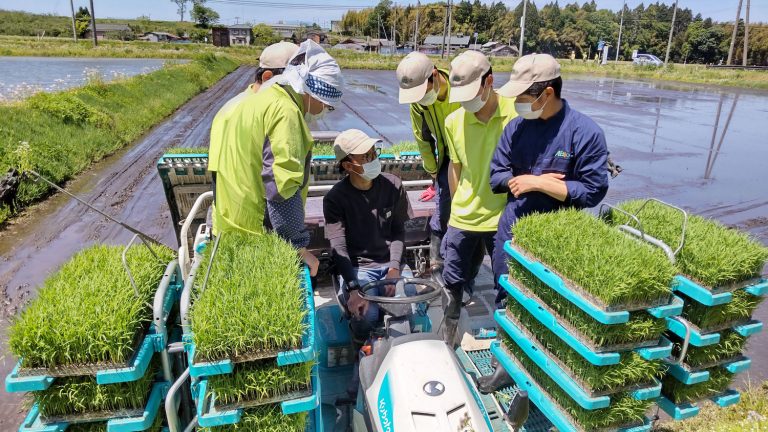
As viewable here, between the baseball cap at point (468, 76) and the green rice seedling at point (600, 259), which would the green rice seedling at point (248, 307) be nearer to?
the green rice seedling at point (600, 259)

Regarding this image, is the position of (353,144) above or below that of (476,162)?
above

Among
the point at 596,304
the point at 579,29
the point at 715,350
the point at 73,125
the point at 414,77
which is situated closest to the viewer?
the point at 596,304

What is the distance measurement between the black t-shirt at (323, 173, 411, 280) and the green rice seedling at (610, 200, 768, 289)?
5.45 ft

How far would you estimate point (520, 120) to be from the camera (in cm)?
302

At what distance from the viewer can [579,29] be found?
74.8 meters

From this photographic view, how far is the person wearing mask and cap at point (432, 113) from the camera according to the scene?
3742 millimetres

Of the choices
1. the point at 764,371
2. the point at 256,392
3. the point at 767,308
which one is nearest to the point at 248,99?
the point at 256,392

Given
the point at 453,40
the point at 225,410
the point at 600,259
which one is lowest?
the point at 225,410

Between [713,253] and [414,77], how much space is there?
2.31 meters

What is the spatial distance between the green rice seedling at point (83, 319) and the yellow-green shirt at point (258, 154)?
60 centimetres

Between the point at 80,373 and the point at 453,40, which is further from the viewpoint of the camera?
the point at 453,40

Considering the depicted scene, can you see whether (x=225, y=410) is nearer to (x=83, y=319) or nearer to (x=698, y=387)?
(x=83, y=319)

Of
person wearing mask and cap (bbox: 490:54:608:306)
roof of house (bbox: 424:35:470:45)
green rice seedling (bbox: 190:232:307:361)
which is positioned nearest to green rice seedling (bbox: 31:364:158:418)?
green rice seedling (bbox: 190:232:307:361)

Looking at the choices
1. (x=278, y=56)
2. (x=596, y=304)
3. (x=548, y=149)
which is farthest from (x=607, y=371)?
(x=278, y=56)
